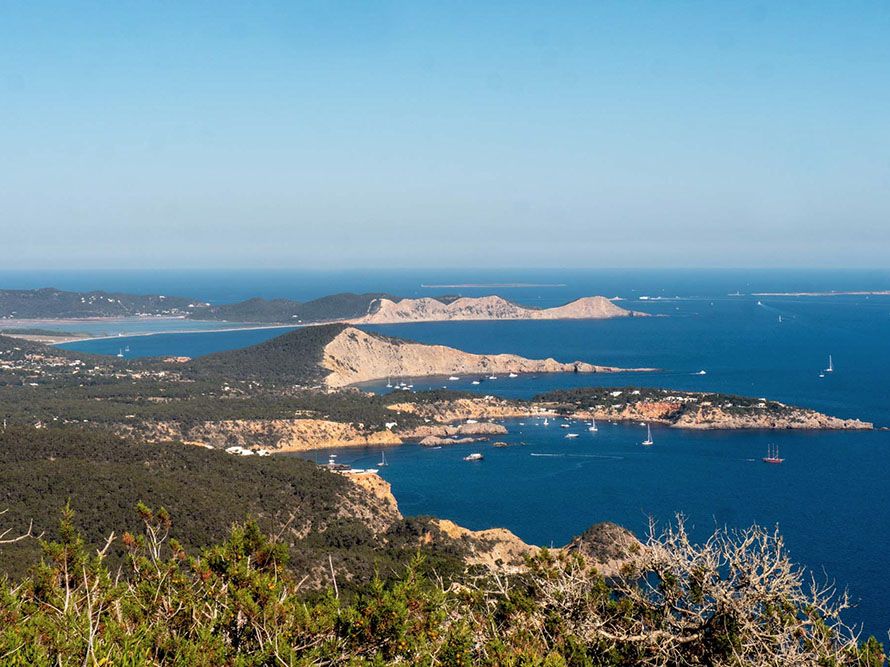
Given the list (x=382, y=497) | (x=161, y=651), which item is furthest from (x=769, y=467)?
(x=161, y=651)

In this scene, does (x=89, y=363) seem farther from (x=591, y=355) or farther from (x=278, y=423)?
(x=591, y=355)

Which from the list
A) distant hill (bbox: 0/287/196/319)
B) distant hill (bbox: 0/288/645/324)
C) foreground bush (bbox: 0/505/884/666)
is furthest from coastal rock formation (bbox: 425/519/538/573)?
distant hill (bbox: 0/287/196/319)

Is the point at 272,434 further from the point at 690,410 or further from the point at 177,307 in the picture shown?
the point at 177,307

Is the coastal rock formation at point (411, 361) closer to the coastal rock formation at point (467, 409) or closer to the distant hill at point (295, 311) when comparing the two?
the coastal rock formation at point (467, 409)

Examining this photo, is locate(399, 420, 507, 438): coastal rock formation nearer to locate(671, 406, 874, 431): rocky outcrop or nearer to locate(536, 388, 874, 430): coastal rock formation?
locate(536, 388, 874, 430): coastal rock formation

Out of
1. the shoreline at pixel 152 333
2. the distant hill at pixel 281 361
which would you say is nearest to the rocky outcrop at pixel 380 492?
the distant hill at pixel 281 361

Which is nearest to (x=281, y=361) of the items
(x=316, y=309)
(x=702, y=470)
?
(x=702, y=470)
